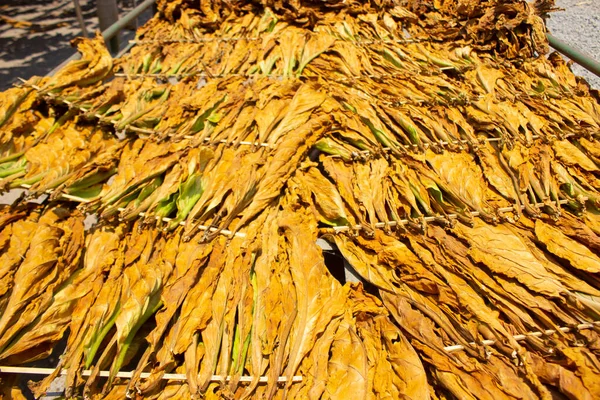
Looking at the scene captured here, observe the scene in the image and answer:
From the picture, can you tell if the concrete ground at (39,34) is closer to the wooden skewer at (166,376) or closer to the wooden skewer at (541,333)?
the wooden skewer at (166,376)

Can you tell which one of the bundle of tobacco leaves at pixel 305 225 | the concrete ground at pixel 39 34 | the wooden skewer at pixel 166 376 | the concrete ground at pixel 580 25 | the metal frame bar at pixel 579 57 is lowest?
the concrete ground at pixel 39 34

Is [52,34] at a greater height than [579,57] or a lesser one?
lesser

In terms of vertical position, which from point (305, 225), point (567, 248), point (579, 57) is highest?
point (579, 57)

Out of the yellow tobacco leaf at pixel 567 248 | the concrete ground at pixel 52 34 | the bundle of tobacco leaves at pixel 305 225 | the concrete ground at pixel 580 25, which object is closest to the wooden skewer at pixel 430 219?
the bundle of tobacco leaves at pixel 305 225

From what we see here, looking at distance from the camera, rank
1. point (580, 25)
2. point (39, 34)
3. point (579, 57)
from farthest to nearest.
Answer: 1. point (39, 34)
2. point (580, 25)
3. point (579, 57)

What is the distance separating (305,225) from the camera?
95.8 inches

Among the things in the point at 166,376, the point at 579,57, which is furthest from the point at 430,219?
the point at 579,57

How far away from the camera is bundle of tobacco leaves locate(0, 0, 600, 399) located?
1909 millimetres

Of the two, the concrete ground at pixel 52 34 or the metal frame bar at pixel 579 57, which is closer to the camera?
the metal frame bar at pixel 579 57

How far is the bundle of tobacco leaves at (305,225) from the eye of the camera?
1.91 m

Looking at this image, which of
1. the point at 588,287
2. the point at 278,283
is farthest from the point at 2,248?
the point at 588,287

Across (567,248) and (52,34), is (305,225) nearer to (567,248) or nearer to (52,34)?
(567,248)

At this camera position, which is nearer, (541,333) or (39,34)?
(541,333)

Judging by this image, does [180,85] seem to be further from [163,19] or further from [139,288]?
[139,288]
